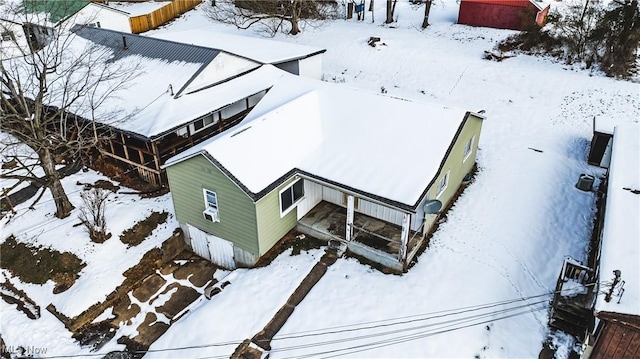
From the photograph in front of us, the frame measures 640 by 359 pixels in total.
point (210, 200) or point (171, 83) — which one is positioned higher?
point (171, 83)

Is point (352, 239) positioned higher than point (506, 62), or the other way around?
point (506, 62)

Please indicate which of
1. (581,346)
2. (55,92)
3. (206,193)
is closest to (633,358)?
(581,346)

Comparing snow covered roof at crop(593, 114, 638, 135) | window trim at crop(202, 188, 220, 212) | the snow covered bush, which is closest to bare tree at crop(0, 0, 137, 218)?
window trim at crop(202, 188, 220, 212)

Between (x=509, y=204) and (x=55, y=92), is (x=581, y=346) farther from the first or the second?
(x=55, y=92)

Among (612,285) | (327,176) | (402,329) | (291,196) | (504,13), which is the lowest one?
(402,329)

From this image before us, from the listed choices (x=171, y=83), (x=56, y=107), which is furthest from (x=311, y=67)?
(x=56, y=107)

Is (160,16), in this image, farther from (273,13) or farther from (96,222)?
(96,222)
